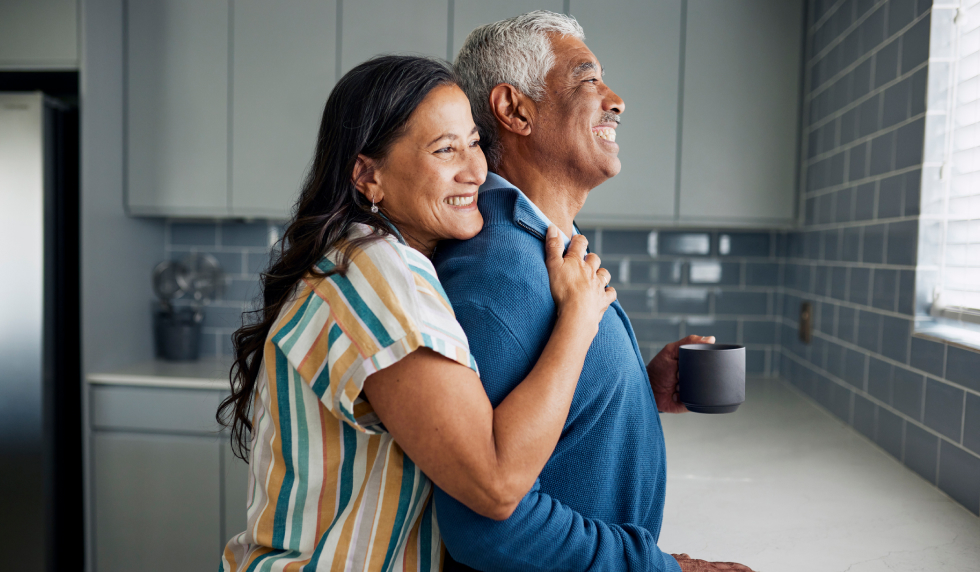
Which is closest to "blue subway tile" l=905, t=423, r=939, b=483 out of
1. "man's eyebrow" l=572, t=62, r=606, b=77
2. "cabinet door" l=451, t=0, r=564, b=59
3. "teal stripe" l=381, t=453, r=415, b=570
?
"man's eyebrow" l=572, t=62, r=606, b=77

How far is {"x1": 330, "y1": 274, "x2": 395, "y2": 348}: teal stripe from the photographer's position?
2.02 feet

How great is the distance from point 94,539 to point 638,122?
232 cm

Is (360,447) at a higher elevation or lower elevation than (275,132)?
lower

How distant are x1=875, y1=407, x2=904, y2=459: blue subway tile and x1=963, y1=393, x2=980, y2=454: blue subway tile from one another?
0.24 m

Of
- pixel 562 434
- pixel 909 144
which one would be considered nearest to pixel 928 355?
pixel 909 144

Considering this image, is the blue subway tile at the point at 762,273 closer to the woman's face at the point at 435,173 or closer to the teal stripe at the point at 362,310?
the woman's face at the point at 435,173

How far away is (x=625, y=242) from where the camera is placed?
2.50m

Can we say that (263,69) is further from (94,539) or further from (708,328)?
(708,328)

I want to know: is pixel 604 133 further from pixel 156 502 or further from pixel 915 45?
pixel 156 502

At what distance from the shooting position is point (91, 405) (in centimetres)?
216

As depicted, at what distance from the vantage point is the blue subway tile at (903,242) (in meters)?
1.37

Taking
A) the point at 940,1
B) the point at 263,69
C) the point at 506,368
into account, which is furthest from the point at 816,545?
the point at 263,69

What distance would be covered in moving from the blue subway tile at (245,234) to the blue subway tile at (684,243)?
5.25ft

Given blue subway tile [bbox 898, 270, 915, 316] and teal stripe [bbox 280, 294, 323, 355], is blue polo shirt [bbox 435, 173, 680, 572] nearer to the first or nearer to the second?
teal stripe [bbox 280, 294, 323, 355]
